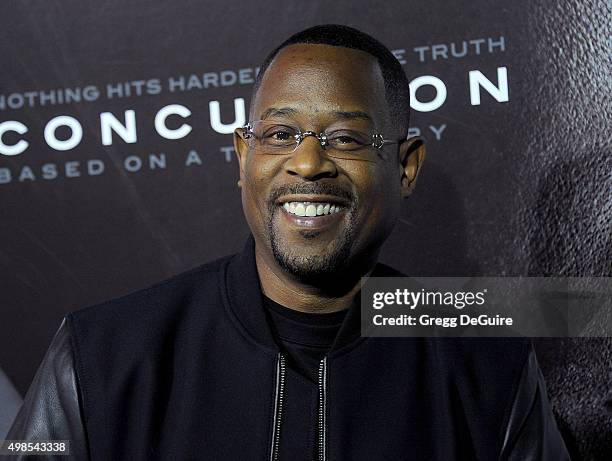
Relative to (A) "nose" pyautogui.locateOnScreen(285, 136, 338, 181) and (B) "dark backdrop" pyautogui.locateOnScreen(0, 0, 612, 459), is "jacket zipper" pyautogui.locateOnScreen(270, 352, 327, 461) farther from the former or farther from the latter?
(B) "dark backdrop" pyautogui.locateOnScreen(0, 0, 612, 459)

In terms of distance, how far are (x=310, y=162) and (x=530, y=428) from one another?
551 millimetres

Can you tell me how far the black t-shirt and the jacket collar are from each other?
0.08 feet

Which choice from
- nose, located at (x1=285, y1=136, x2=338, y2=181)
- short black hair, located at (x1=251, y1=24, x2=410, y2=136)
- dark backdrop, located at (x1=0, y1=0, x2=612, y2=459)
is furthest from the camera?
dark backdrop, located at (x1=0, y1=0, x2=612, y2=459)

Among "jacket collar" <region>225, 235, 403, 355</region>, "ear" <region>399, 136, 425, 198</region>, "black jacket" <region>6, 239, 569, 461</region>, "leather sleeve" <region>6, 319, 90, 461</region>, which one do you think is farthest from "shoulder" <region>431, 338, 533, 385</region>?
"leather sleeve" <region>6, 319, 90, 461</region>

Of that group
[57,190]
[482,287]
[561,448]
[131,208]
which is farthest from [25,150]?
[561,448]

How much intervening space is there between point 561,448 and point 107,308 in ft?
2.55

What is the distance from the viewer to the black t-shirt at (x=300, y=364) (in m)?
1.27

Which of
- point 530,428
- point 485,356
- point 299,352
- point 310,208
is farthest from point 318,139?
point 530,428

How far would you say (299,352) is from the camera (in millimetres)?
1330

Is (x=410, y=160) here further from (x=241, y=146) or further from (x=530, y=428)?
(x=530, y=428)

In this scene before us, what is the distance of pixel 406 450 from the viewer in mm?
1292

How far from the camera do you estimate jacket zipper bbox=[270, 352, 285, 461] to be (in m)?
1.26

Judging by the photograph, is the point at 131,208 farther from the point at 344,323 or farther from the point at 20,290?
the point at 344,323

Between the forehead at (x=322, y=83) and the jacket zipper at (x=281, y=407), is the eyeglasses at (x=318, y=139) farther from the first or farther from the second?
the jacket zipper at (x=281, y=407)
